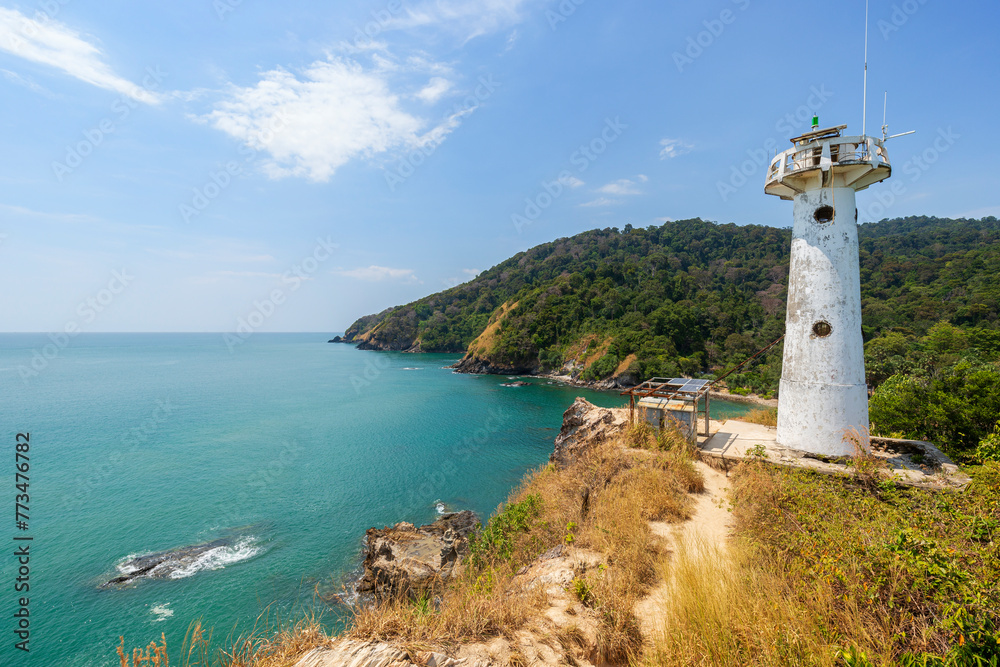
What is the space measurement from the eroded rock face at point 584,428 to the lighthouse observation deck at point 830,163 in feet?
25.6

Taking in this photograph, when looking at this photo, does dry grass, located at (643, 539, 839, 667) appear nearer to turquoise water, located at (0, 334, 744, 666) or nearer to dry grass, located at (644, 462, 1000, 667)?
dry grass, located at (644, 462, 1000, 667)

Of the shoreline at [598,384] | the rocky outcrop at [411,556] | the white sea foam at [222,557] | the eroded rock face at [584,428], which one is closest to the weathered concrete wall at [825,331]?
the eroded rock face at [584,428]

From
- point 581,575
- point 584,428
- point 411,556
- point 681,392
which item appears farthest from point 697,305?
point 581,575

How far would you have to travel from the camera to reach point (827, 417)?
339 inches

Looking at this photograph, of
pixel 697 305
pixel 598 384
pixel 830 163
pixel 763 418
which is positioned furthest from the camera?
pixel 697 305

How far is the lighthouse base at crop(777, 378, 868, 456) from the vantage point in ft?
27.8

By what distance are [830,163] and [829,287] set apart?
2.55 metres

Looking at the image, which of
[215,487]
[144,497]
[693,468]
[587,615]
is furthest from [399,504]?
[587,615]

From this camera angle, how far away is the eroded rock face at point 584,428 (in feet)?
42.4

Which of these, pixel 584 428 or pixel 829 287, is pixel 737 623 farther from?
pixel 584 428

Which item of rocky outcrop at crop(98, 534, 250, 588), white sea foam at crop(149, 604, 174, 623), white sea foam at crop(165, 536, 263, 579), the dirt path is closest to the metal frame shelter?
the dirt path

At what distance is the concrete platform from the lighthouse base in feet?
0.81

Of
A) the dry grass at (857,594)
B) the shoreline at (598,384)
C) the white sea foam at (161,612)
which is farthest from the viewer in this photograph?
the shoreline at (598,384)

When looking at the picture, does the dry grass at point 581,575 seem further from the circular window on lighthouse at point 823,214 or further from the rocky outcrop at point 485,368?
the rocky outcrop at point 485,368
